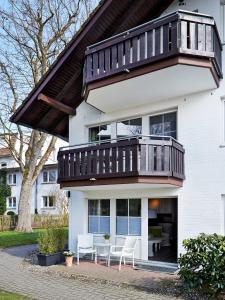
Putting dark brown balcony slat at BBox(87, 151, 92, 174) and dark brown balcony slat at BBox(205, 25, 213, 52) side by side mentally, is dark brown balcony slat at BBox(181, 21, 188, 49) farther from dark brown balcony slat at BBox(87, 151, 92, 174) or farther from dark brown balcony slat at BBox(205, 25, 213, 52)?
dark brown balcony slat at BBox(87, 151, 92, 174)

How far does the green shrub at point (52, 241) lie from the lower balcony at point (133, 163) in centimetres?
245

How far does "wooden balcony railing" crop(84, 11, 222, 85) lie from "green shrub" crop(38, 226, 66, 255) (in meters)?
5.81

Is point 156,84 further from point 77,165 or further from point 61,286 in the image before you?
point 61,286

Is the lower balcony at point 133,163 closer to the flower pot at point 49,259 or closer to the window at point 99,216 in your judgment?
the window at point 99,216

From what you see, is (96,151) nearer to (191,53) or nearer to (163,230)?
(191,53)

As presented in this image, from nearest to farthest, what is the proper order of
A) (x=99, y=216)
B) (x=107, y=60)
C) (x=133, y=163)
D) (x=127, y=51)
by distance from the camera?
(x=133, y=163) → (x=127, y=51) → (x=107, y=60) → (x=99, y=216)

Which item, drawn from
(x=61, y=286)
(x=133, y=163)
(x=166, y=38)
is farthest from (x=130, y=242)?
(x=166, y=38)

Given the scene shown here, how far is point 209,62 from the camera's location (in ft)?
36.3

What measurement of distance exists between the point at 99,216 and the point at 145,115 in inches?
169

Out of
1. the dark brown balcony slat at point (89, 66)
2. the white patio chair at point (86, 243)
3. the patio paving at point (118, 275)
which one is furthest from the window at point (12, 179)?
the dark brown balcony slat at point (89, 66)

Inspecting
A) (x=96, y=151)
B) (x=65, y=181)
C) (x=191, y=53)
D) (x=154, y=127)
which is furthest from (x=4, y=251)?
(x=191, y=53)

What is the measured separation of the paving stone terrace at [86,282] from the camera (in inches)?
385

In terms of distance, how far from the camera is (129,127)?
14.6 metres

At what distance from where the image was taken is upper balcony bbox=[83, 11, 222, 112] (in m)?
11.0
